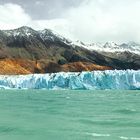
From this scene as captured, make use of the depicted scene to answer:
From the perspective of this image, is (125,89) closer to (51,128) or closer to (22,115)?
(22,115)

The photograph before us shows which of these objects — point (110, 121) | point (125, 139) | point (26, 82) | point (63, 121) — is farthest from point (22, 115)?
point (26, 82)

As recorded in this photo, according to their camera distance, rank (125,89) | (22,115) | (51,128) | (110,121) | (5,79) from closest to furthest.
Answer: (51,128), (110,121), (22,115), (125,89), (5,79)

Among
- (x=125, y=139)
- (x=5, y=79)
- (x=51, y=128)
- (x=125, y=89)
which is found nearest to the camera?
(x=125, y=139)

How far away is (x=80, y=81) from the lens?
124 metres

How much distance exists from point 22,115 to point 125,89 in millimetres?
85557

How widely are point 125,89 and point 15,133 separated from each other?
95692 mm

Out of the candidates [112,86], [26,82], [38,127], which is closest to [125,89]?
[112,86]

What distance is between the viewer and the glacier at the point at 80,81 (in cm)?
11974

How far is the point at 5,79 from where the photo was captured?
132 meters

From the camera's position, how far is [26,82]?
133m

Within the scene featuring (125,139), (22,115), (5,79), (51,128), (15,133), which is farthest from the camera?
(5,79)

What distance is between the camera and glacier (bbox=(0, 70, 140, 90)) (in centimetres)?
11974

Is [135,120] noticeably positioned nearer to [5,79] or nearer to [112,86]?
[112,86]

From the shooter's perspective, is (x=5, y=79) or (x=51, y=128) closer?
(x=51, y=128)
